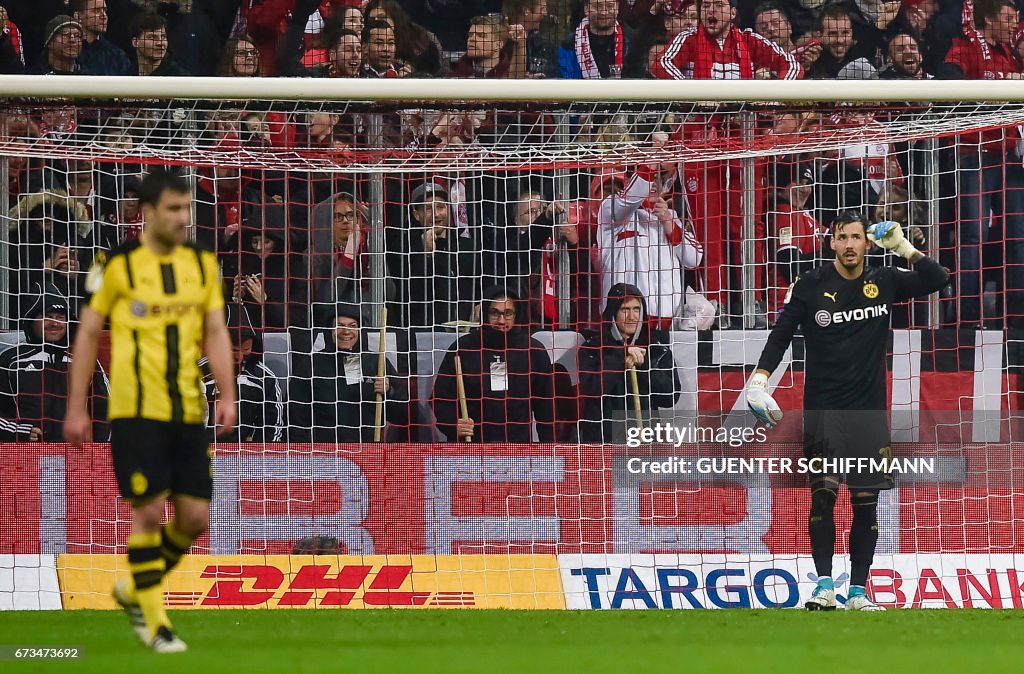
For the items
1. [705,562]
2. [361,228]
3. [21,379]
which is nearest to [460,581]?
[705,562]

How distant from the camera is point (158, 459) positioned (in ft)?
14.9

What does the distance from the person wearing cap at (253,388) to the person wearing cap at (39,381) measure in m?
0.76

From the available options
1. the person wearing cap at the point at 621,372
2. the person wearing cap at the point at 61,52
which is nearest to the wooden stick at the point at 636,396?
the person wearing cap at the point at 621,372

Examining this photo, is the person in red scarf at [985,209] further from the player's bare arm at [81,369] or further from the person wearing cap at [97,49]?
the person wearing cap at [97,49]

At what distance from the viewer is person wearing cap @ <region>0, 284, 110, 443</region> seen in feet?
25.1

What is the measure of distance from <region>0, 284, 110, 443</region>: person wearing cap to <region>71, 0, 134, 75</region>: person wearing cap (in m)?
2.04

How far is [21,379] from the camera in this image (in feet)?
25.2

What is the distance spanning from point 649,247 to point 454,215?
121 centimetres

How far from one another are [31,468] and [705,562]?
11.9 feet

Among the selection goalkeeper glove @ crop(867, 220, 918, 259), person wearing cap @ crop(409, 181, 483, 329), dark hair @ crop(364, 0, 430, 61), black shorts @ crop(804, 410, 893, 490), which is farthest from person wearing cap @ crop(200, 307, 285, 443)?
goalkeeper glove @ crop(867, 220, 918, 259)

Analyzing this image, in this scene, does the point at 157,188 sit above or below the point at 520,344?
above

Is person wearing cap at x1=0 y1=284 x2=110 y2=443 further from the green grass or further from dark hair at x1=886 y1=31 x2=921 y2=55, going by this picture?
dark hair at x1=886 y1=31 x2=921 y2=55

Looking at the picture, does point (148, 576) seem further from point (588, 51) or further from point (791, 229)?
point (588, 51)

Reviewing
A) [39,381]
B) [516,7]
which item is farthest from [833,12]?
[39,381]
